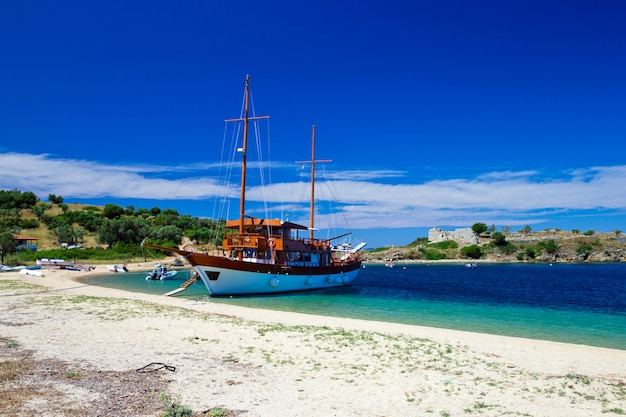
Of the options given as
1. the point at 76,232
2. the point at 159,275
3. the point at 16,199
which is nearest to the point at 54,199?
the point at 16,199

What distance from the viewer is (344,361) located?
11211 millimetres

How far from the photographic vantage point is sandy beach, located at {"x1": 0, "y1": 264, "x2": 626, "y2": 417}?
7.57m

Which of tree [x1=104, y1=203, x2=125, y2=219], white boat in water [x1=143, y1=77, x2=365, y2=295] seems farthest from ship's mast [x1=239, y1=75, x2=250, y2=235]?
tree [x1=104, y1=203, x2=125, y2=219]

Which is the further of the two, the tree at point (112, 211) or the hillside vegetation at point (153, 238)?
the tree at point (112, 211)

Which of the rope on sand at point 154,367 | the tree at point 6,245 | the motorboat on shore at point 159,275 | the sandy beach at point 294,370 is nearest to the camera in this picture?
the sandy beach at point 294,370

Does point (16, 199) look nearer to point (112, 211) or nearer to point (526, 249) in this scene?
point (112, 211)

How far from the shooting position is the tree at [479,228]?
169m

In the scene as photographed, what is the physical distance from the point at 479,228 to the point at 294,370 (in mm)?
172823

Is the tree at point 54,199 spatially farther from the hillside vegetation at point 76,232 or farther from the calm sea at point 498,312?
the calm sea at point 498,312

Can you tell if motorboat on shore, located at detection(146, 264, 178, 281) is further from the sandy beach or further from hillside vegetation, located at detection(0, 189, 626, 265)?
the sandy beach

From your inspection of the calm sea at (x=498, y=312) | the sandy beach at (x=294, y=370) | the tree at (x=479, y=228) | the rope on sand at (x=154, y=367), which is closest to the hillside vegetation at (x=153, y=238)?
the tree at (x=479, y=228)

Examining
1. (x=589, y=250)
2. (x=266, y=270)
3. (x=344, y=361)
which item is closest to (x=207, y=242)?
(x=266, y=270)

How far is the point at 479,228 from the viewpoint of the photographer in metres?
169

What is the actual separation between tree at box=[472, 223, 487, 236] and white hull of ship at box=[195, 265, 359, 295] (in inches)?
5724
